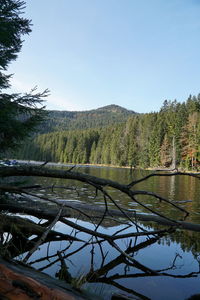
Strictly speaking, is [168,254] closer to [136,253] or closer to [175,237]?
[136,253]

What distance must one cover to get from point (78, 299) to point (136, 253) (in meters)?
3.16

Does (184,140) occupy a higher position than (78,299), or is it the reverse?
(184,140)

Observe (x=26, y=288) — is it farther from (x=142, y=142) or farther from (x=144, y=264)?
(x=142, y=142)

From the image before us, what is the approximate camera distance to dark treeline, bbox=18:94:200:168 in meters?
60.0

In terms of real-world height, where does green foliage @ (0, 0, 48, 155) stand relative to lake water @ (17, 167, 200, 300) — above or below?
above

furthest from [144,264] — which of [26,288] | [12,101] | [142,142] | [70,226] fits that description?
[142,142]

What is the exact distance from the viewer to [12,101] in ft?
21.1

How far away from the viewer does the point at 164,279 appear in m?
3.59

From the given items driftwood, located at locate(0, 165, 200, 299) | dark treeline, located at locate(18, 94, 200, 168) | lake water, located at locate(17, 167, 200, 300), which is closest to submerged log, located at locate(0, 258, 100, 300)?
driftwood, located at locate(0, 165, 200, 299)

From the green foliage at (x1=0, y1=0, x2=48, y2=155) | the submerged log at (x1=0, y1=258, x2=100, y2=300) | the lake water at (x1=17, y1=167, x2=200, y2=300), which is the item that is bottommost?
the lake water at (x1=17, y1=167, x2=200, y2=300)

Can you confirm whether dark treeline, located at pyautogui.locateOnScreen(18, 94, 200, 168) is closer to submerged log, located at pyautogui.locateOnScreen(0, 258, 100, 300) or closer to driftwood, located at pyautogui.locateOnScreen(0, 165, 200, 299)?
driftwood, located at pyautogui.locateOnScreen(0, 165, 200, 299)

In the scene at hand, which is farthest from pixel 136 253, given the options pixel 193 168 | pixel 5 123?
pixel 193 168

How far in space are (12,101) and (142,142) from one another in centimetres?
7264

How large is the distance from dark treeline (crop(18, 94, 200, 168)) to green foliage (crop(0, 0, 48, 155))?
1629cm
